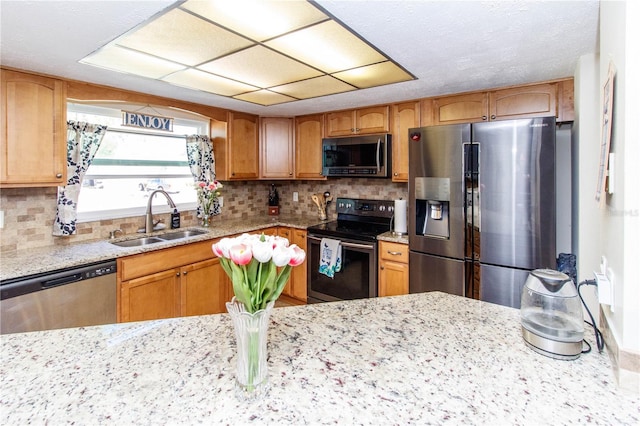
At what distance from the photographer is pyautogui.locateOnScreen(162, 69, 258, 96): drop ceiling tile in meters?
2.37

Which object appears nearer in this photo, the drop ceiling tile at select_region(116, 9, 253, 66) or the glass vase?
the glass vase

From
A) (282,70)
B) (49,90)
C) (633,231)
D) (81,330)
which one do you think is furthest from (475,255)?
(49,90)

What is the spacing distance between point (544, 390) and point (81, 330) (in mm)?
1487

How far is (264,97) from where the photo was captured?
119 inches

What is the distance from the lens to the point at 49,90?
2.33m

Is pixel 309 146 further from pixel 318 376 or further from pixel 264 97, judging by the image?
pixel 318 376

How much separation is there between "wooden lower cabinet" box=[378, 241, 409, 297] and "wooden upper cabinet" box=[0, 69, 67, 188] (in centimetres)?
259

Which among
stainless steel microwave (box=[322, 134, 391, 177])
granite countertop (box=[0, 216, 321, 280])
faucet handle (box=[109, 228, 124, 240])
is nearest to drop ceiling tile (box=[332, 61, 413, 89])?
stainless steel microwave (box=[322, 134, 391, 177])

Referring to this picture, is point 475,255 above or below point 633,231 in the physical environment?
below

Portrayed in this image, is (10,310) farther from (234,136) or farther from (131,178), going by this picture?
(234,136)

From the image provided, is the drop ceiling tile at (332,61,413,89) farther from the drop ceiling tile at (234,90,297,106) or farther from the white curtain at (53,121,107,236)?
the white curtain at (53,121,107,236)

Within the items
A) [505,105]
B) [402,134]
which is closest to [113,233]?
[402,134]

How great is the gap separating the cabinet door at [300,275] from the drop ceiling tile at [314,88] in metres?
1.42

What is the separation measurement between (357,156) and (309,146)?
69 cm
